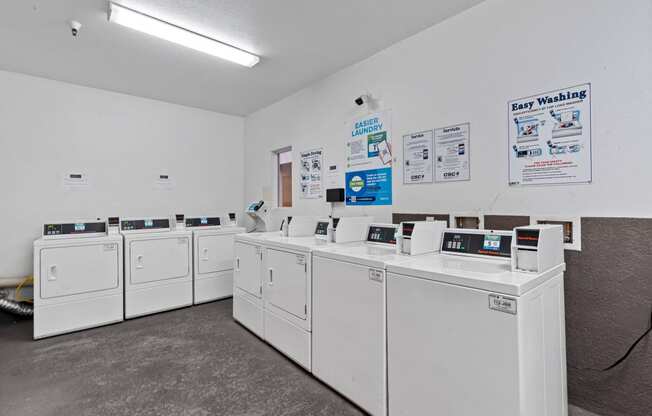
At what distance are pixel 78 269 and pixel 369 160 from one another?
309 cm

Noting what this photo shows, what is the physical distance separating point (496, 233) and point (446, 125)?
96cm

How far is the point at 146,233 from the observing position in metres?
3.51

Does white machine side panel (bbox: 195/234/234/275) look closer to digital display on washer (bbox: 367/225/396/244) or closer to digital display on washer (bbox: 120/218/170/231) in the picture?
digital display on washer (bbox: 120/218/170/231)

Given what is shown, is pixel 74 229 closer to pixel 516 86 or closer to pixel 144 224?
pixel 144 224

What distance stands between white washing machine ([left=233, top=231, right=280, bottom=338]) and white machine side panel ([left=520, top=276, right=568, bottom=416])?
2017 millimetres

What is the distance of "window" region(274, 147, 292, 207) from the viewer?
4.20 metres

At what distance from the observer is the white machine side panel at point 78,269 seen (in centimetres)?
288

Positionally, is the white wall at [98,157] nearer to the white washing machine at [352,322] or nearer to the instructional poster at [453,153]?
the white washing machine at [352,322]

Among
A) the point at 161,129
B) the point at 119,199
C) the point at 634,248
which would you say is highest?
the point at 161,129

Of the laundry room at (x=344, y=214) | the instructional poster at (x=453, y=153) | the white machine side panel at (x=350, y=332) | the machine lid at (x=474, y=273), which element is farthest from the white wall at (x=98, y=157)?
the machine lid at (x=474, y=273)

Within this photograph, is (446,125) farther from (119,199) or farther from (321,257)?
(119,199)

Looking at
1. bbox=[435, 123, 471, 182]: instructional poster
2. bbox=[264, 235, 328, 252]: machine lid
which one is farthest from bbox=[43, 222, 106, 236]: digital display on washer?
bbox=[435, 123, 471, 182]: instructional poster

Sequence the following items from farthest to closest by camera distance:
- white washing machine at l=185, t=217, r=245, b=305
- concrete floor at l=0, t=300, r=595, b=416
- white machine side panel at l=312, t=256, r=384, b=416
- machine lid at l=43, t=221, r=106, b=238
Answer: white washing machine at l=185, t=217, r=245, b=305, machine lid at l=43, t=221, r=106, b=238, concrete floor at l=0, t=300, r=595, b=416, white machine side panel at l=312, t=256, r=384, b=416

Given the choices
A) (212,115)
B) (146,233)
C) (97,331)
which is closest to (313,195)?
(146,233)
